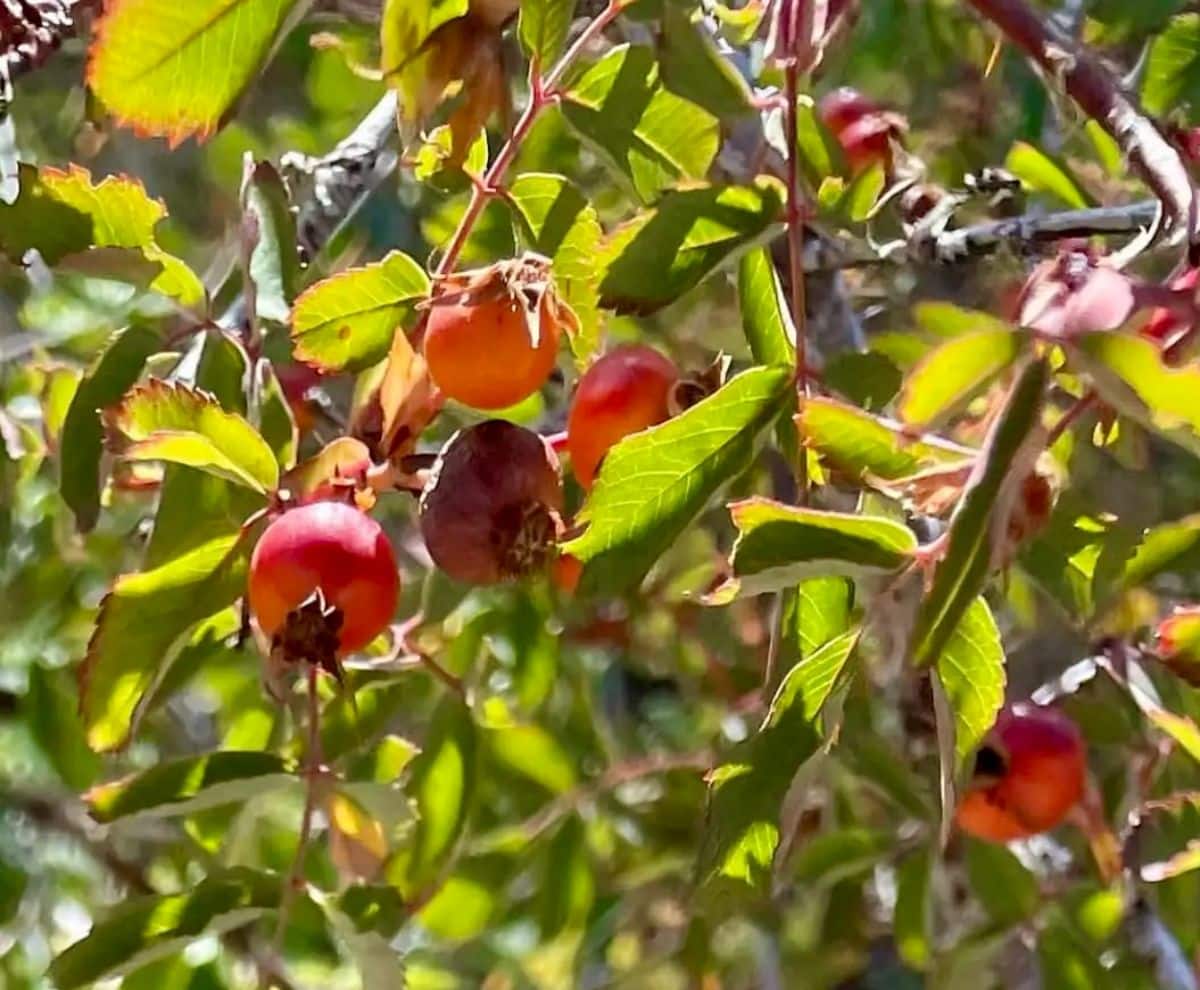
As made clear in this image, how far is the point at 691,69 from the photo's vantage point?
801 millimetres

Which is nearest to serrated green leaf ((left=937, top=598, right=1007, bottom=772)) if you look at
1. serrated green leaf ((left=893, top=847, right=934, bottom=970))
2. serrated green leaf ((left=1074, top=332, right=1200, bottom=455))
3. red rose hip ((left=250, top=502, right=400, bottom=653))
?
serrated green leaf ((left=1074, top=332, right=1200, bottom=455))

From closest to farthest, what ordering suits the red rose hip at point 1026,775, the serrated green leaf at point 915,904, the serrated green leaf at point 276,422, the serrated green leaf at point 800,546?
the serrated green leaf at point 800,546
the serrated green leaf at point 276,422
the red rose hip at point 1026,775
the serrated green leaf at point 915,904

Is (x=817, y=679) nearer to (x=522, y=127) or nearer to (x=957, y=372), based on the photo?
(x=957, y=372)

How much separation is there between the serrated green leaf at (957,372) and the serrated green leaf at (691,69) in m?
0.30

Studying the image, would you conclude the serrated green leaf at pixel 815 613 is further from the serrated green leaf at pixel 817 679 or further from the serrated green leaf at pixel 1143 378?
the serrated green leaf at pixel 1143 378

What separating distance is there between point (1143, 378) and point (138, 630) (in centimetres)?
46

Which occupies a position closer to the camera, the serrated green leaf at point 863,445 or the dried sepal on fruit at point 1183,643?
the serrated green leaf at point 863,445

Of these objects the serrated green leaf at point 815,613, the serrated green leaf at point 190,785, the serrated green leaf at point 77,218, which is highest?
the serrated green leaf at point 77,218

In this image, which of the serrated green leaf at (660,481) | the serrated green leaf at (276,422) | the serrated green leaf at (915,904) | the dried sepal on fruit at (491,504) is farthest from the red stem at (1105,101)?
the serrated green leaf at (915,904)

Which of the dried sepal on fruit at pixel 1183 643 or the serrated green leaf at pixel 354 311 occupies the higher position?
the serrated green leaf at pixel 354 311

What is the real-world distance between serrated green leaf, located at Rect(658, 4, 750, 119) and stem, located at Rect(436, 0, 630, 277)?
0.10 ft

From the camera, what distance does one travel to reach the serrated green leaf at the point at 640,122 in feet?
2.71

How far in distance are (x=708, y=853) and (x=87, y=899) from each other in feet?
3.40

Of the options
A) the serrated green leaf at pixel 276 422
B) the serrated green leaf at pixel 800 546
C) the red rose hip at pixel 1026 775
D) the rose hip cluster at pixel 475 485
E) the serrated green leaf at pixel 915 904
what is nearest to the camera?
the serrated green leaf at pixel 800 546
